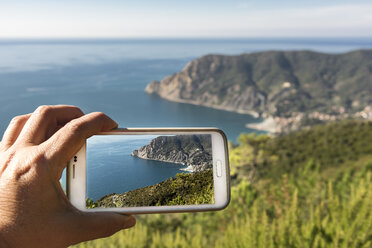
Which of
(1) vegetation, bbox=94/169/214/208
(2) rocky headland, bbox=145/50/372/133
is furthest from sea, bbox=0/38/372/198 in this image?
(2) rocky headland, bbox=145/50/372/133

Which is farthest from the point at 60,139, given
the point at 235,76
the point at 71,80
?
the point at 235,76

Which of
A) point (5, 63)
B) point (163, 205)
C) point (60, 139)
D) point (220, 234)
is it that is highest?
point (5, 63)

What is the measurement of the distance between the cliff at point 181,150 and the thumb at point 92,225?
0.15 metres

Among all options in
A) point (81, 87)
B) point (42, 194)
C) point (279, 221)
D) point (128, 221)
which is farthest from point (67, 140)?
point (81, 87)

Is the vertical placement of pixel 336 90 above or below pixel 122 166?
above

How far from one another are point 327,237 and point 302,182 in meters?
1.20

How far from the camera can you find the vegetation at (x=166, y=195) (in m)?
0.76

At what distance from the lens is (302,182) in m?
2.89

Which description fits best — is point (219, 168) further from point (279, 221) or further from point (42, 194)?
point (279, 221)

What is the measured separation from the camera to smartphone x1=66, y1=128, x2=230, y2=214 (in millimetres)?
760

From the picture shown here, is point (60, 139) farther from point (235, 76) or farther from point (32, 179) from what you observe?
point (235, 76)

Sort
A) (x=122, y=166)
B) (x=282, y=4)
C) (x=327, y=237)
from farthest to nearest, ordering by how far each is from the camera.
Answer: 1. (x=282, y=4)
2. (x=327, y=237)
3. (x=122, y=166)

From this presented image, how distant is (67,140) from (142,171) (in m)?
0.19

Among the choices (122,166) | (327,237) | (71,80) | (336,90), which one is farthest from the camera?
(336,90)
